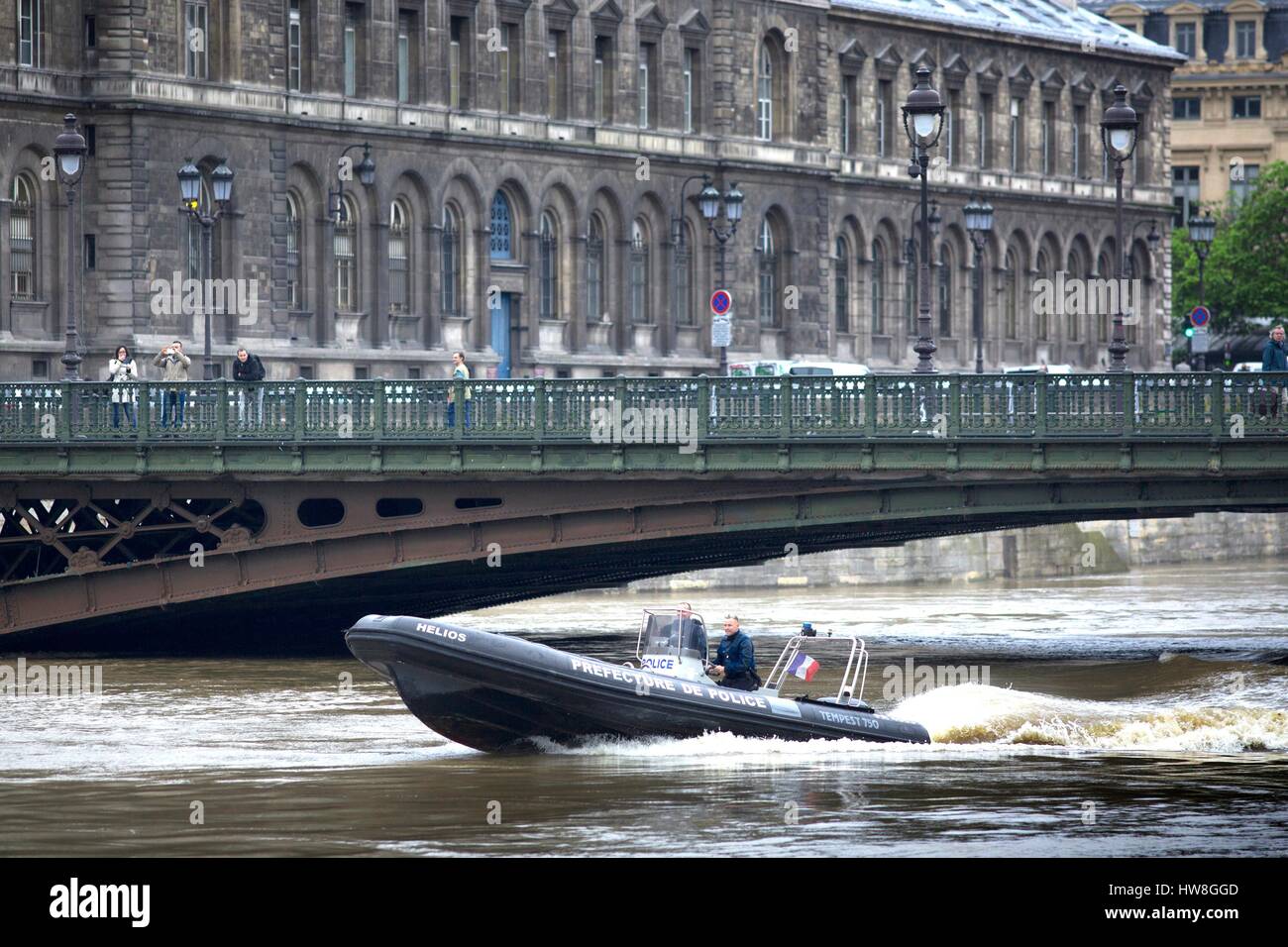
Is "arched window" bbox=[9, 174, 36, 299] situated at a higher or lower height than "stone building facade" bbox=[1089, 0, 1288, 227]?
lower

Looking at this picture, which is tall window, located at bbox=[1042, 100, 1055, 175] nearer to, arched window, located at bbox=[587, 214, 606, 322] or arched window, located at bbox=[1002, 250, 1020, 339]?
arched window, located at bbox=[1002, 250, 1020, 339]

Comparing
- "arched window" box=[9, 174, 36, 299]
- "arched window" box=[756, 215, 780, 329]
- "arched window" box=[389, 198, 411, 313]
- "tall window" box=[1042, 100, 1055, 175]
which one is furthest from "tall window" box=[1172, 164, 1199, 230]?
"arched window" box=[9, 174, 36, 299]

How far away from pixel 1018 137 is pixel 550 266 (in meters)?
29.8

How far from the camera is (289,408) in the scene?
1984 inches

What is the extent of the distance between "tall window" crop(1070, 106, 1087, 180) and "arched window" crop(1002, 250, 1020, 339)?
17.0 ft

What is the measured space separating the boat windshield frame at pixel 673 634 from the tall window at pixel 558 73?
50.6m

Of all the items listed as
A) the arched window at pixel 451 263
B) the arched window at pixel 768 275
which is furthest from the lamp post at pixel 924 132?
the arched window at pixel 768 275

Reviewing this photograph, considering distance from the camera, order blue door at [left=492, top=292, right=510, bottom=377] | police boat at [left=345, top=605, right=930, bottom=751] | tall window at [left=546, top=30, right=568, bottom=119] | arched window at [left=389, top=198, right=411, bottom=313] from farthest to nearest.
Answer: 1. tall window at [left=546, top=30, right=568, bottom=119]
2. blue door at [left=492, top=292, right=510, bottom=377]
3. arched window at [left=389, top=198, right=411, bottom=313]
4. police boat at [left=345, top=605, right=930, bottom=751]

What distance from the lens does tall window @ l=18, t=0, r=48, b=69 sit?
72.2 m

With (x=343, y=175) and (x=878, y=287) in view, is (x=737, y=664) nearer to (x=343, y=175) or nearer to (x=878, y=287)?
(x=343, y=175)

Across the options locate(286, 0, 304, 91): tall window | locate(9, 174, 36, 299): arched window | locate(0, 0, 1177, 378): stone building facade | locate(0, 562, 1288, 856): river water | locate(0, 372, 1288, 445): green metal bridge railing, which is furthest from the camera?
locate(286, 0, 304, 91): tall window
